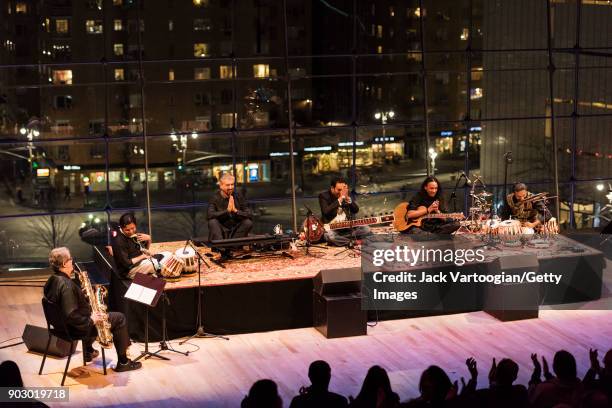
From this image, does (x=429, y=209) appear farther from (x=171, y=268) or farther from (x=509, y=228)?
(x=171, y=268)

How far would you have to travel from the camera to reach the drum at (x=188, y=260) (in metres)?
8.65

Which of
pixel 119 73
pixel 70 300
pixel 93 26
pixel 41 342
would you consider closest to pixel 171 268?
pixel 41 342

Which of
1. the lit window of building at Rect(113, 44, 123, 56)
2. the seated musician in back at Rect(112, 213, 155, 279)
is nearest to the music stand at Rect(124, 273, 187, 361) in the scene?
the seated musician in back at Rect(112, 213, 155, 279)

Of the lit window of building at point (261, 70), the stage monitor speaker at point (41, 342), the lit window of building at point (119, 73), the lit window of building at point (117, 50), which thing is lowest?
the stage monitor speaker at point (41, 342)

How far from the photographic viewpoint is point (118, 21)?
49625 millimetres

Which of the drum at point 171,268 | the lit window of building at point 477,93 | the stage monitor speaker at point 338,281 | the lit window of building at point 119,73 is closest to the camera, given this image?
the stage monitor speaker at point 338,281

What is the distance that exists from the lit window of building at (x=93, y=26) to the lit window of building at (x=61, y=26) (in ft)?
3.13

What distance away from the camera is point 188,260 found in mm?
8688

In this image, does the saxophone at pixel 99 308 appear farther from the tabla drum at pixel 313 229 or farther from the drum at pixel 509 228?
the drum at pixel 509 228

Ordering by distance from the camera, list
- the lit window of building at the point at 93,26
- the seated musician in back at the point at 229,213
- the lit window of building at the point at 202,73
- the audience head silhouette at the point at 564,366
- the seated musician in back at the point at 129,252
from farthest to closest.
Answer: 1. the lit window of building at the point at 93,26
2. the lit window of building at the point at 202,73
3. the seated musician in back at the point at 229,213
4. the seated musician in back at the point at 129,252
5. the audience head silhouette at the point at 564,366

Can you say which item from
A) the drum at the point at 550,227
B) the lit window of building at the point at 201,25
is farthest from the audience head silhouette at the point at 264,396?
the lit window of building at the point at 201,25

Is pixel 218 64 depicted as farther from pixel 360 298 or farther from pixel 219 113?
pixel 360 298

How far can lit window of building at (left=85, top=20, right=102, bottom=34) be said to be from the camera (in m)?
43.8

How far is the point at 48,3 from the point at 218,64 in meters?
8.37
